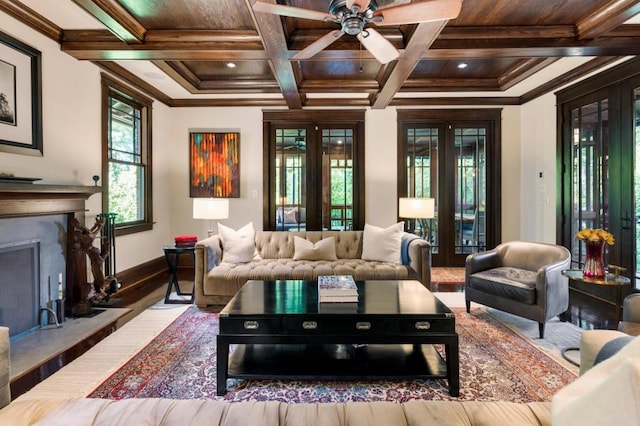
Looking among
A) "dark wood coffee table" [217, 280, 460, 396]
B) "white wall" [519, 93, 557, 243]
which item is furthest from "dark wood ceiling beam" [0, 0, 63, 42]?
"white wall" [519, 93, 557, 243]

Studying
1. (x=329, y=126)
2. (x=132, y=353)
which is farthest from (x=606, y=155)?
(x=132, y=353)

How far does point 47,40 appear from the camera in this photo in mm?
3166

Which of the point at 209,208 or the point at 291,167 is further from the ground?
the point at 291,167

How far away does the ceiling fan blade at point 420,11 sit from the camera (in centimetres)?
202

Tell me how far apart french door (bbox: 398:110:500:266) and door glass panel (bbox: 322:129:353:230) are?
836 millimetres

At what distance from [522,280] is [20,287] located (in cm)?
437

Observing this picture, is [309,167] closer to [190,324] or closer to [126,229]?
[126,229]

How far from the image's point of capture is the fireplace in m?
2.69

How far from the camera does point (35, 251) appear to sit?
A: 9.80 feet

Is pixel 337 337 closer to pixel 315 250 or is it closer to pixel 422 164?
pixel 315 250

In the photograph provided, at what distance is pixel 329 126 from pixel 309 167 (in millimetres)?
756

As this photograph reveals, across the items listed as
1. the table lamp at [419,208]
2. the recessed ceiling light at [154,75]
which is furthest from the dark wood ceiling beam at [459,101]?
the recessed ceiling light at [154,75]

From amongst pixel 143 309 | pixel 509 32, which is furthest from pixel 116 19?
pixel 509 32

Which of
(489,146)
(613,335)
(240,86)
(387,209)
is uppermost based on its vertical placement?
(240,86)
